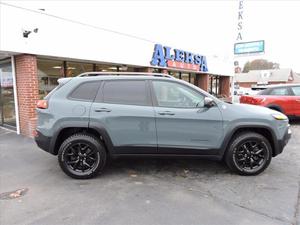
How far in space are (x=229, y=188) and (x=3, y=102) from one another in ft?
27.0

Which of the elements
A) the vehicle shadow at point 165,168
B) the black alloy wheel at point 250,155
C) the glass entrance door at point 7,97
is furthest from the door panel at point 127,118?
the glass entrance door at point 7,97

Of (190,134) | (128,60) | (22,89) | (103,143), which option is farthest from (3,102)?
(190,134)

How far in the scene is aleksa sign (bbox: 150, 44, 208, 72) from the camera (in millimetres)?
11414

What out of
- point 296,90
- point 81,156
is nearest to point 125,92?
point 81,156

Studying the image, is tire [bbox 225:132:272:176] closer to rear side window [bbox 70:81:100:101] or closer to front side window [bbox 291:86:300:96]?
rear side window [bbox 70:81:100:101]

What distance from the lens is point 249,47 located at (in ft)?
48.5

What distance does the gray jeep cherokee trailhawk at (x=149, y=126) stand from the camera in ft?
13.3

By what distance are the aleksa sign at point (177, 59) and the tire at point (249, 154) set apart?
765cm

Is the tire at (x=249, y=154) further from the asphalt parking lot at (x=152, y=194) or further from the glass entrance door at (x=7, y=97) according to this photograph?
the glass entrance door at (x=7, y=97)

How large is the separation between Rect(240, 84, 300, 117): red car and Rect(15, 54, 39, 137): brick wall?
787cm

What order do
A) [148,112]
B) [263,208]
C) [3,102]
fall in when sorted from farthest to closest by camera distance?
[3,102]
[148,112]
[263,208]

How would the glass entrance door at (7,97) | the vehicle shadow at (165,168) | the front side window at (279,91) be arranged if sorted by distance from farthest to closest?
the front side window at (279,91)
the glass entrance door at (7,97)
the vehicle shadow at (165,168)

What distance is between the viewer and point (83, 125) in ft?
13.3

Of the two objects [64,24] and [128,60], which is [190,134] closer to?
[64,24]
